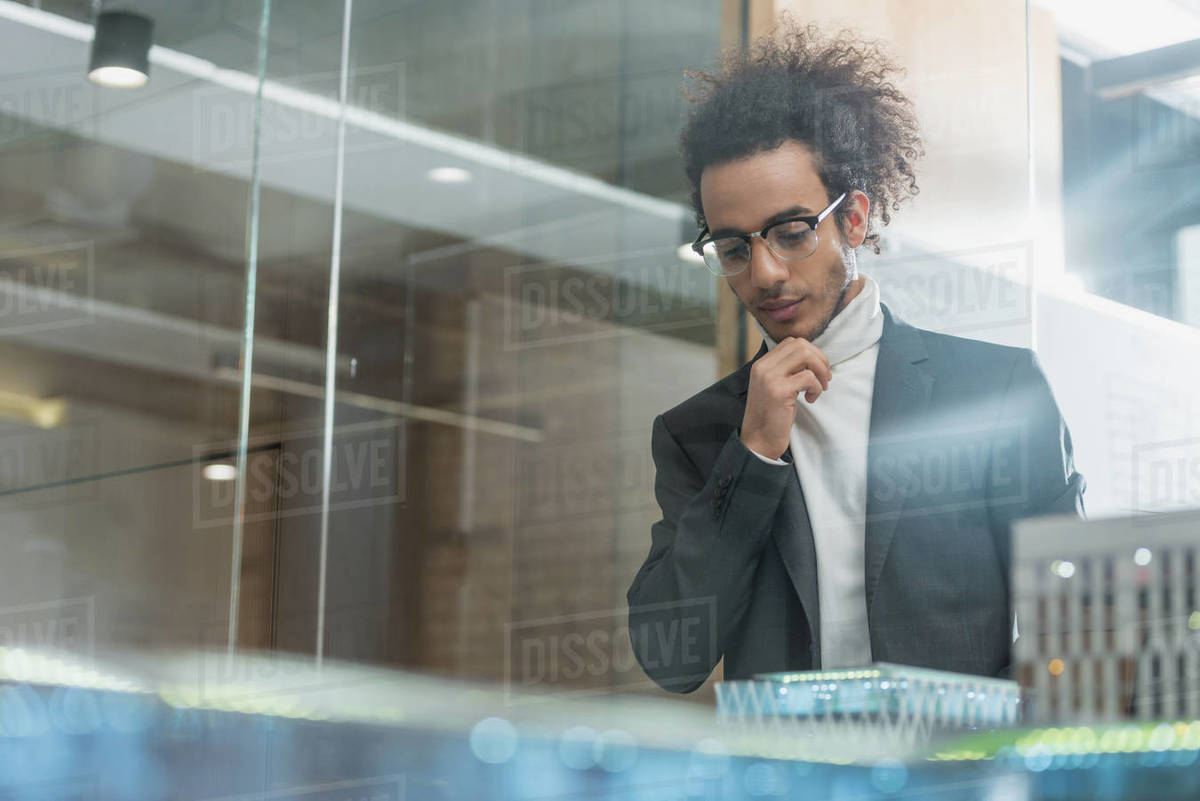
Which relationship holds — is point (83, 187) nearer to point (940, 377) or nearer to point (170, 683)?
point (170, 683)

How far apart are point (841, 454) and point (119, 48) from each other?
6.35 ft

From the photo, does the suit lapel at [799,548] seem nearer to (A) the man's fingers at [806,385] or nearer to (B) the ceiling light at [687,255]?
(A) the man's fingers at [806,385]

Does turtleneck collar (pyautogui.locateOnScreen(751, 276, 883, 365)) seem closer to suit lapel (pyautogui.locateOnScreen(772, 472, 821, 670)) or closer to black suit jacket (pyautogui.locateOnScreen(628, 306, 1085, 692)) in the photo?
black suit jacket (pyautogui.locateOnScreen(628, 306, 1085, 692))

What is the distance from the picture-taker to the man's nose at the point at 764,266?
1434 millimetres

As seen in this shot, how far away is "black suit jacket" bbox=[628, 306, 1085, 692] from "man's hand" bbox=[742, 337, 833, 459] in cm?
2

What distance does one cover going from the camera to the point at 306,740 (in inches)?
90.9

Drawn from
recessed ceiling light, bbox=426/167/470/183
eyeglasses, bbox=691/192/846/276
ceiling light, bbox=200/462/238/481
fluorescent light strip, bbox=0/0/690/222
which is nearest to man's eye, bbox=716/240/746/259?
eyeglasses, bbox=691/192/846/276

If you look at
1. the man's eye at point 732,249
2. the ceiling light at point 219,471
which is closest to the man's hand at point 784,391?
the man's eye at point 732,249

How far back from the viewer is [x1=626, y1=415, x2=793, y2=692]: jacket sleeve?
4.64 ft

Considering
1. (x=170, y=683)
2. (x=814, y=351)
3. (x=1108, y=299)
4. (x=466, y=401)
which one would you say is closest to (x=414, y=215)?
(x=466, y=401)

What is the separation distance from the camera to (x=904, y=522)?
1.38 m

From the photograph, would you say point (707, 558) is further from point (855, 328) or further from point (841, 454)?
point (855, 328)

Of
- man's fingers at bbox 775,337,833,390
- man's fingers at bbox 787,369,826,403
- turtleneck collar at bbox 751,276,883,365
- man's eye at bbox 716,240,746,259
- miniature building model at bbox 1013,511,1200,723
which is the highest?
man's eye at bbox 716,240,746,259

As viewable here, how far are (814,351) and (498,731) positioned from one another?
36.6 inches
